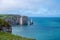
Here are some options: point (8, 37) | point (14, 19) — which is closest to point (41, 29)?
point (14, 19)

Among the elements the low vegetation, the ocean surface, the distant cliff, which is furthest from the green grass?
the distant cliff

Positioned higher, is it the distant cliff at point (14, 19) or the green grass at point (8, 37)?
the distant cliff at point (14, 19)

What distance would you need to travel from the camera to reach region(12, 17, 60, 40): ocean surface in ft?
10.5

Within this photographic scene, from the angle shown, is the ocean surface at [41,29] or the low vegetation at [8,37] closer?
the low vegetation at [8,37]

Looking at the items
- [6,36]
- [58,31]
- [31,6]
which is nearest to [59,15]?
[58,31]

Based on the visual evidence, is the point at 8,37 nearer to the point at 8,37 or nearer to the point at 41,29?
the point at 8,37

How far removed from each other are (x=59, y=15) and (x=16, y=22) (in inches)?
32.6

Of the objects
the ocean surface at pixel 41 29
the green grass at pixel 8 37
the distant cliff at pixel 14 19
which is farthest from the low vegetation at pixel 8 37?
the distant cliff at pixel 14 19

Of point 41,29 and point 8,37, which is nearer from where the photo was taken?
point 8,37

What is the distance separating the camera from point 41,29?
3.29m

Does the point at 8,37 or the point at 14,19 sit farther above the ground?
the point at 14,19

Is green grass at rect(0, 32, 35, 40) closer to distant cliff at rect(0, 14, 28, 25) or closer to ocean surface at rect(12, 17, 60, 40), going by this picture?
ocean surface at rect(12, 17, 60, 40)

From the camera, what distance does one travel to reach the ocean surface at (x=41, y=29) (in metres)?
3.19

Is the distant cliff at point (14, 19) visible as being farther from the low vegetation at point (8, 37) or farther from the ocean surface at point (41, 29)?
the low vegetation at point (8, 37)
